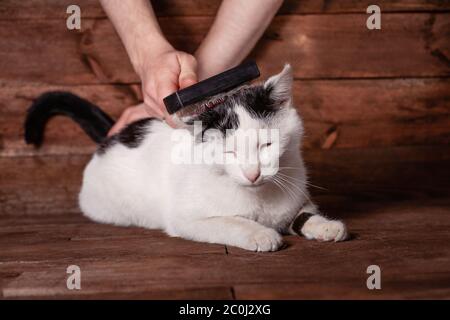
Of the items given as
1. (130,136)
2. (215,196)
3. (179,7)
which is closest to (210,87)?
(215,196)

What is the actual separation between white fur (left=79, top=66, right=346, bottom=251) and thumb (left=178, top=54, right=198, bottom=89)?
21 centimetres

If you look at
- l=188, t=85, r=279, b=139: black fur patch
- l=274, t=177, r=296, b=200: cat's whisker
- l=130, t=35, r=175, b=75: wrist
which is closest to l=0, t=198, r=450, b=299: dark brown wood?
l=274, t=177, r=296, b=200: cat's whisker

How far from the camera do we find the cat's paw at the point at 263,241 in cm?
129

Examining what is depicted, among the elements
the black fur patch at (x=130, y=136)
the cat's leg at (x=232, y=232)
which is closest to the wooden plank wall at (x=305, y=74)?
the black fur patch at (x=130, y=136)

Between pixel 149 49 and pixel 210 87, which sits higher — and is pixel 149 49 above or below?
above

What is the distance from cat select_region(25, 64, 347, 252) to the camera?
1.32m

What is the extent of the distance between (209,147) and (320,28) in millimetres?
972

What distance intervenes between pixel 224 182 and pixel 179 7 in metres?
0.93

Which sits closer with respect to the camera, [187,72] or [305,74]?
[187,72]

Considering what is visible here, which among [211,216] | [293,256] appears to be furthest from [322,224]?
[211,216]

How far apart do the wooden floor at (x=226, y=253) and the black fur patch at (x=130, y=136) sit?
0.28 metres

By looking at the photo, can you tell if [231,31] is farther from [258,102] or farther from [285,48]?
[258,102]

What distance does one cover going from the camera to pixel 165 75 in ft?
4.88
